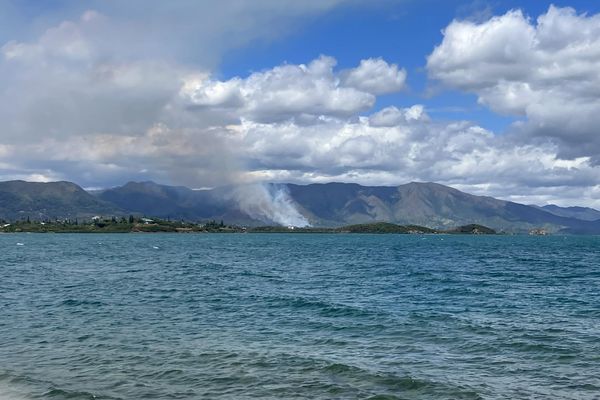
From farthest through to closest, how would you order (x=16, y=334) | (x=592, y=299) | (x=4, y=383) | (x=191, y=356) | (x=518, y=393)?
(x=592, y=299) → (x=16, y=334) → (x=191, y=356) → (x=4, y=383) → (x=518, y=393)

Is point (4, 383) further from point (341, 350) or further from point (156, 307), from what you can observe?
point (156, 307)

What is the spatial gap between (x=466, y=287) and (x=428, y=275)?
74.1ft

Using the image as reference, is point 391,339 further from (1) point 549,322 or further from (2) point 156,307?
(2) point 156,307

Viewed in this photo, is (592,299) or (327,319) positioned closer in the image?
(327,319)

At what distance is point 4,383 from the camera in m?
33.9

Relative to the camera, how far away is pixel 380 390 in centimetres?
3181

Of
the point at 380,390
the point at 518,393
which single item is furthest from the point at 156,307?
the point at 518,393

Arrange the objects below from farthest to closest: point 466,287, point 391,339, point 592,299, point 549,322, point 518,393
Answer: point 466,287 → point 592,299 → point 549,322 → point 391,339 → point 518,393

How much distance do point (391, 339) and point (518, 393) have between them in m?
15.1

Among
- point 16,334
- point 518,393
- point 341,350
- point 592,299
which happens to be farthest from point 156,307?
point 592,299

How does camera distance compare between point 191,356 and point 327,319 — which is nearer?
point 191,356

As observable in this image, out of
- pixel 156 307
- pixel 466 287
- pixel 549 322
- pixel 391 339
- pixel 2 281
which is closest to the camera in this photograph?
pixel 391 339

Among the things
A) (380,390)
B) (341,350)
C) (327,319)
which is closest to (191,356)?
(341,350)

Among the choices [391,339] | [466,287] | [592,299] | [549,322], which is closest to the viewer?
[391,339]
